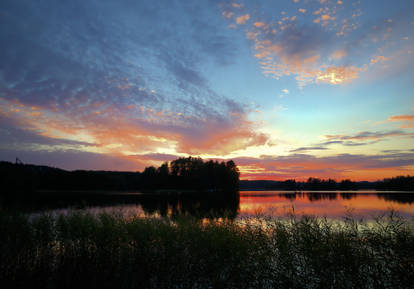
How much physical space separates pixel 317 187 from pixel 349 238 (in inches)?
7792

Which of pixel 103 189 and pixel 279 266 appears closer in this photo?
pixel 279 266

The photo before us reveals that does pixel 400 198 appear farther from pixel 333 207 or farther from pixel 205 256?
pixel 205 256

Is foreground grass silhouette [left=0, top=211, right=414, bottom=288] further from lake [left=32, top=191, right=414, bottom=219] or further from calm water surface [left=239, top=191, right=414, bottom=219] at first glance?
calm water surface [left=239, top=191, right=414, bottom=219]

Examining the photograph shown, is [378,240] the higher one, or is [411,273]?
[378,240]

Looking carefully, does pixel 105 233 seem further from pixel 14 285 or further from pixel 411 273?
pixel 411 273

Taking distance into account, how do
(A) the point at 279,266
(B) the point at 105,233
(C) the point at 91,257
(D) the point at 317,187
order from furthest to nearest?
(D) the point at 317,187
(B) the point at 105,233
(C) the point at 91,257
(A) the point at 279,266

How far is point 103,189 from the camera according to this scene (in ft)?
421

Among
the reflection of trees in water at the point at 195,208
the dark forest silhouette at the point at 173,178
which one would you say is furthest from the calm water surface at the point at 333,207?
the dark forest silhouette at the point at 173,178

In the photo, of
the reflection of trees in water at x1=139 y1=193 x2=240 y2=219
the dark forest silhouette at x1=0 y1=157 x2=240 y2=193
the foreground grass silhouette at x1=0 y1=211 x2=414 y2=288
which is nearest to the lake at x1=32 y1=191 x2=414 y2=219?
the reflection of trees in water at x1=139 y1=193 x2=240 y2=219

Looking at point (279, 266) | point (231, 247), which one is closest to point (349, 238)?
point (279, 266)

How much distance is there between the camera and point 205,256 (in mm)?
10812

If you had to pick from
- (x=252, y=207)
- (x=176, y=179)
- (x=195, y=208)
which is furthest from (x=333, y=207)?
(x=176, y=179)

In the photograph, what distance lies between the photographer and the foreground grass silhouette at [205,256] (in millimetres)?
8438

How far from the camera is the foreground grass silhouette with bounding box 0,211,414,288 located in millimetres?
8438
